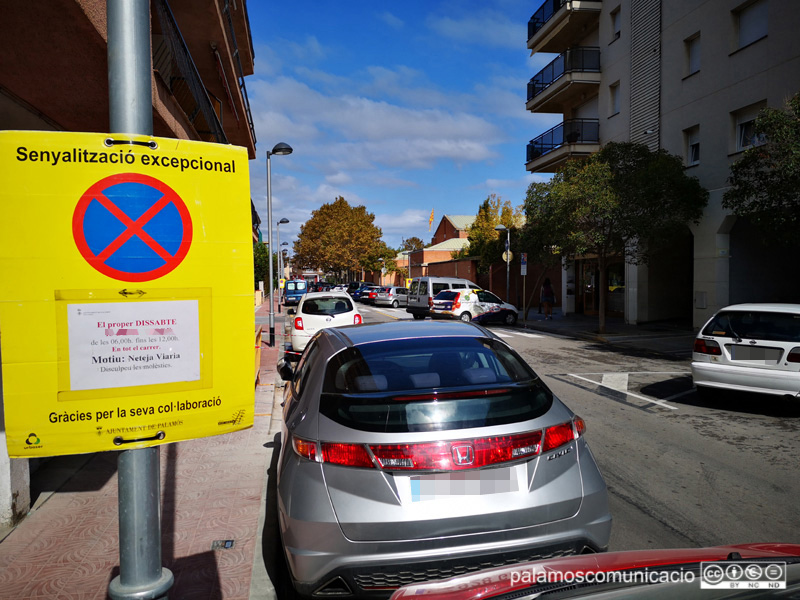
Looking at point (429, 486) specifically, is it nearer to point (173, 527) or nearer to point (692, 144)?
point (173, 527)

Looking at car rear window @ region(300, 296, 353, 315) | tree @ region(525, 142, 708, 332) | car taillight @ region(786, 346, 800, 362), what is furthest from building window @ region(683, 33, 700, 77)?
car taillight @ region(786, 346, 800, 362)

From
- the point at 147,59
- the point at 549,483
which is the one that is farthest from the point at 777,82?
the point at 147,59

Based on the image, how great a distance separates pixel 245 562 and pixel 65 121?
4.88m

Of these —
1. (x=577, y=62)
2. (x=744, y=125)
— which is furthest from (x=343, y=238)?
(x=744, y=125)

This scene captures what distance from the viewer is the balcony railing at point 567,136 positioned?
2536cm

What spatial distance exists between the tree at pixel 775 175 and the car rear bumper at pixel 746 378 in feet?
18.5

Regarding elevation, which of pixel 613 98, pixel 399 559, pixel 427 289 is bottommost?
pixel 399 559

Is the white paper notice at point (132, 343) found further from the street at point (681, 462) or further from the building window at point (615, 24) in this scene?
the building window at point (615, 24)

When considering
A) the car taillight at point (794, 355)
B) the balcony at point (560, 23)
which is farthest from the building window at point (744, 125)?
the car taillight at point (794, 355)

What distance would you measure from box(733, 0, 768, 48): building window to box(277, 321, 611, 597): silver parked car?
18.3 metres

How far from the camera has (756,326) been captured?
8000 millimetres

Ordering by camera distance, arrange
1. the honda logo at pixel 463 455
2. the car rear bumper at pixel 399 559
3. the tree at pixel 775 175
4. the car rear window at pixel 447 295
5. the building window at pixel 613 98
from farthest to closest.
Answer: the building window at pixel 613 98 < the car rear window at pixel 447 295 < the tree at pixel 775 175 < the honda logo at pixel 463 455 < the car rear bumper at pixel 399 559

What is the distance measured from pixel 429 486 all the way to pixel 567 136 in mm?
25713

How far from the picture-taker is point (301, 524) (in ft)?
9.61
